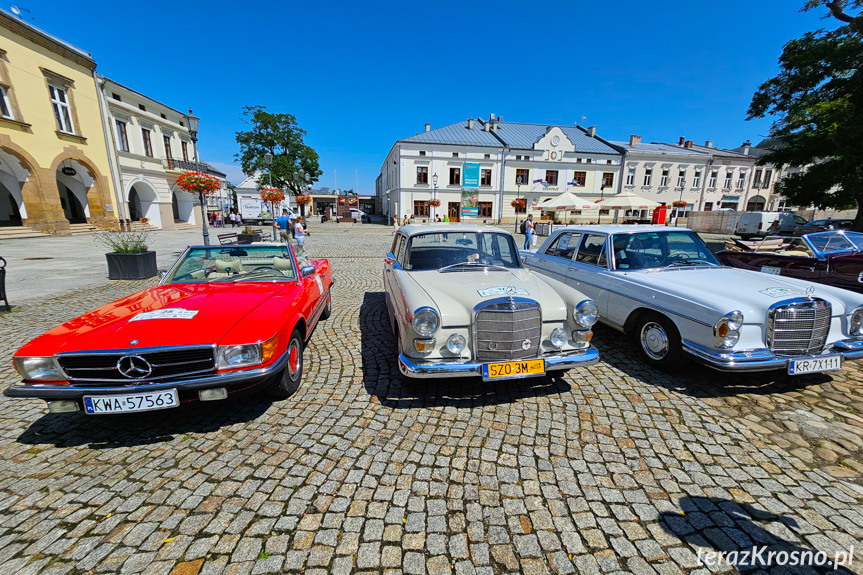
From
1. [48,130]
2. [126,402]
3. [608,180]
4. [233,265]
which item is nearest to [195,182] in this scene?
[233,265]

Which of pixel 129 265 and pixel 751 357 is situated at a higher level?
pixel 129 265

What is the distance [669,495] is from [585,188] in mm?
42703

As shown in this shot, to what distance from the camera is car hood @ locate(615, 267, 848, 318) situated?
11.3 feet

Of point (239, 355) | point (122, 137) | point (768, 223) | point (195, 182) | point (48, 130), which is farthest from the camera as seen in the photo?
point (768, 223)

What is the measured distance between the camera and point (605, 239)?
512cm

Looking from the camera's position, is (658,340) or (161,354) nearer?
(161,354)

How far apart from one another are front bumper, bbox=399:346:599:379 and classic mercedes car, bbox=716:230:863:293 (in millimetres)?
5463

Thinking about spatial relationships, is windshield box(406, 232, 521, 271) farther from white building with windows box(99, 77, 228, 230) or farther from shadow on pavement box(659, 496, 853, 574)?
white building with windows box(99, 77, 228, 230)

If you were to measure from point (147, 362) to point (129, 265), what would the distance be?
8.61 meters

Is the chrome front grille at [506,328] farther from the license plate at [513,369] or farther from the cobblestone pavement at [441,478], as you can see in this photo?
the cobblestone pavement at [441,478]

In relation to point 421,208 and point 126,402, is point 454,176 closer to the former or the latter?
point 421,208

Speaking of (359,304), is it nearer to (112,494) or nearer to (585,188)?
(112,494)

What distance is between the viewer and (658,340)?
4078 mm

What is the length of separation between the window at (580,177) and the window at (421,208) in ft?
57.0
